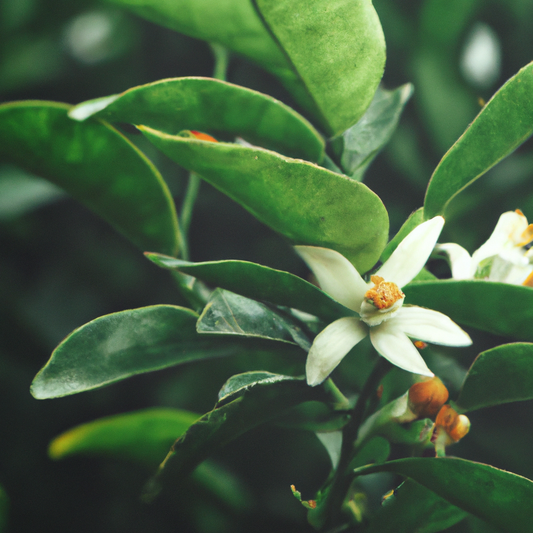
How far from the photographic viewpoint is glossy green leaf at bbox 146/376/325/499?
16.4 inches

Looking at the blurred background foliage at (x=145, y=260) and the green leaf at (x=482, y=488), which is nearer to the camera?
the green leaf at (x=482, y=488)

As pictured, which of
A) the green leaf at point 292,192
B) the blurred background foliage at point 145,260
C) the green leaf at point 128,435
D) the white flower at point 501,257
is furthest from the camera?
the blurred background foliage at point 145,260

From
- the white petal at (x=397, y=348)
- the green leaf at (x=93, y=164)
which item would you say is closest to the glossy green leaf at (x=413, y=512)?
the white petal at (x=397, y=348)

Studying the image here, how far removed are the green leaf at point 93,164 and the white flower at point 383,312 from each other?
0.78 ft

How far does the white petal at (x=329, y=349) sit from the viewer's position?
1.34 feet

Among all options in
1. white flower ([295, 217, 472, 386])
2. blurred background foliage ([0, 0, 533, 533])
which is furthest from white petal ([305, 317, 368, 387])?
blurred background foliage ([0, 0, 533, 533])

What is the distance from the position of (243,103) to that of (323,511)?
431 millimetres

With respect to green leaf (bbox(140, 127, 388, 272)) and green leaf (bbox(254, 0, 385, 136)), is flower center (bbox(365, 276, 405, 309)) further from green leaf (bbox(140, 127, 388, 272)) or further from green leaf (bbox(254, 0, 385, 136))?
green leaf (bbox(254, 0, 385, 136))

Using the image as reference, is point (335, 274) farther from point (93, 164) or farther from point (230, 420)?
point (93, 164)

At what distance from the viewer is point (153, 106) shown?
1.55 feet

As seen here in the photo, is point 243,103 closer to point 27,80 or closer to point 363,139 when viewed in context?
point 363,139

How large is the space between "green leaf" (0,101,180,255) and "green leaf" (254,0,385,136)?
0.68 ft

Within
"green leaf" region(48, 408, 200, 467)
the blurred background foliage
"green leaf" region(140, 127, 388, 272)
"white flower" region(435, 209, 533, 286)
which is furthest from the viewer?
the blurred background foliage

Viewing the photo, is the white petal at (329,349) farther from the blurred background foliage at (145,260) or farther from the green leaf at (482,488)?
the blurred background foliage at (145,260)
